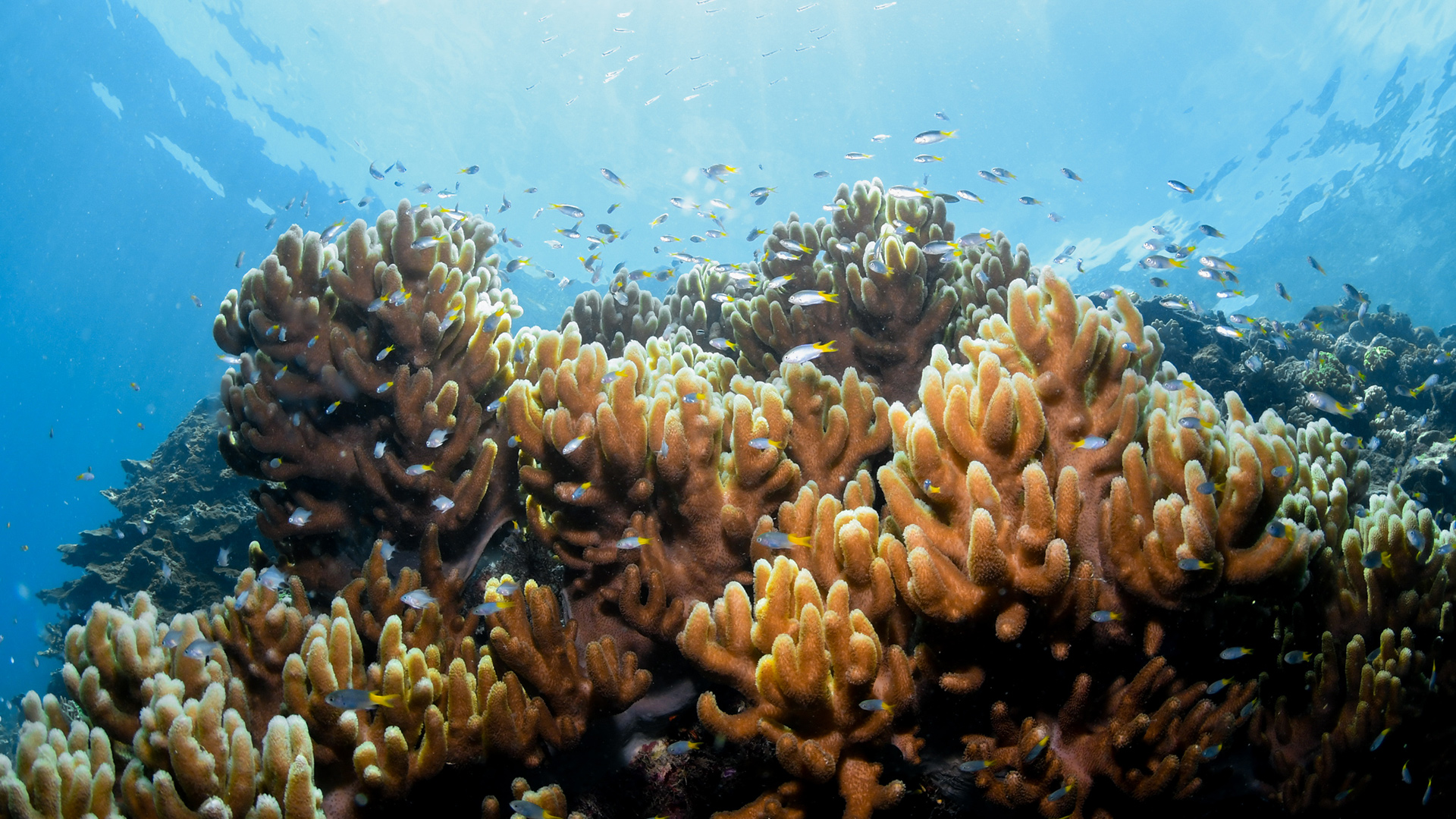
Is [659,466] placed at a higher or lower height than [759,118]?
lower

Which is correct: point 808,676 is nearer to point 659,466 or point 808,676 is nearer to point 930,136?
point 659,466

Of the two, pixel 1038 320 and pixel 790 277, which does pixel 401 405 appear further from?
pixel 1038 320

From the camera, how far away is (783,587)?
2180 millimetres

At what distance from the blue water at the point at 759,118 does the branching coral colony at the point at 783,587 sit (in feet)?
83.9

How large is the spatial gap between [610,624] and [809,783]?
1.37 m

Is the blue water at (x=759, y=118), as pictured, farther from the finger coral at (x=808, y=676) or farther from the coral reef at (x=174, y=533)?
the finger coral at (x=808, y=676)

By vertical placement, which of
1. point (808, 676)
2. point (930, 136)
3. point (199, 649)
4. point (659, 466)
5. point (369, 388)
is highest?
point (930, 136)

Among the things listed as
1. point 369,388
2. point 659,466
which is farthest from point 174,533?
point 659,466

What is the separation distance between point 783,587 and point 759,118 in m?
36.2

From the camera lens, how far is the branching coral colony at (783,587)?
6.70ft

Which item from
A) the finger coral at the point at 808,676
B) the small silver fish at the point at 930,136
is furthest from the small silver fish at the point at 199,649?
the small silver fish at the point at 930,136

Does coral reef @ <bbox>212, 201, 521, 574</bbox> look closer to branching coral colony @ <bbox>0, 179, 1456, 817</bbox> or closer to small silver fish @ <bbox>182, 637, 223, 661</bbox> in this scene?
branching coral colony @ <bbox>0, 179, 1456, 817</bbox>

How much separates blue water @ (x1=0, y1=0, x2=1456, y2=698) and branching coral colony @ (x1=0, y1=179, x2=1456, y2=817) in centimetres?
2557

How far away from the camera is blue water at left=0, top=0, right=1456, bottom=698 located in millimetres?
26016
